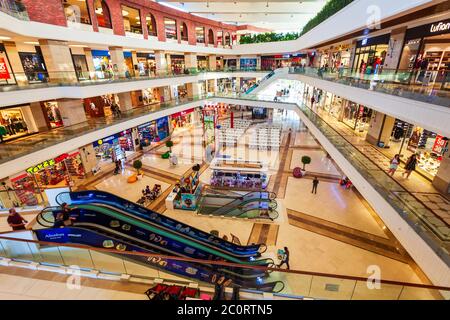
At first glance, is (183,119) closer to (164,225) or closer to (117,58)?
(117,58)

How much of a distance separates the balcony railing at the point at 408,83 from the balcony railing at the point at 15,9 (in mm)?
14604

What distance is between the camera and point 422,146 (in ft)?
32.2

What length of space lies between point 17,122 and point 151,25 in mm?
12431

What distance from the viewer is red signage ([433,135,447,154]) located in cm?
862

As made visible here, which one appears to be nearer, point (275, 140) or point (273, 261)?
point (273, 261)

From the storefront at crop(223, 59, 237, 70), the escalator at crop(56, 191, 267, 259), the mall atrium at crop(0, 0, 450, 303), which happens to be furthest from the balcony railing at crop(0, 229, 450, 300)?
the storefront at crop(223, 59, 237, 70)

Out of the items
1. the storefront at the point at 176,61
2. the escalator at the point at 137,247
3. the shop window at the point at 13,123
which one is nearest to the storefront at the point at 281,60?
the storefront at the point at 176,61

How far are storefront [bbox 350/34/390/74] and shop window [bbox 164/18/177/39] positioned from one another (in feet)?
51.2

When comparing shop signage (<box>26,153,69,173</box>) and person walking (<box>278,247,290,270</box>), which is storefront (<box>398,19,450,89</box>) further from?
shop signage (<box>26,153,69,173</box>)

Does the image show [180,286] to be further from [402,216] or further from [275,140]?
[275,140]

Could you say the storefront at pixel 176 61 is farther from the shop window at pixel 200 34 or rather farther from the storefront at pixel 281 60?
the storefront at pixel 281 60

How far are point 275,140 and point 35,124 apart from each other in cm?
1694
